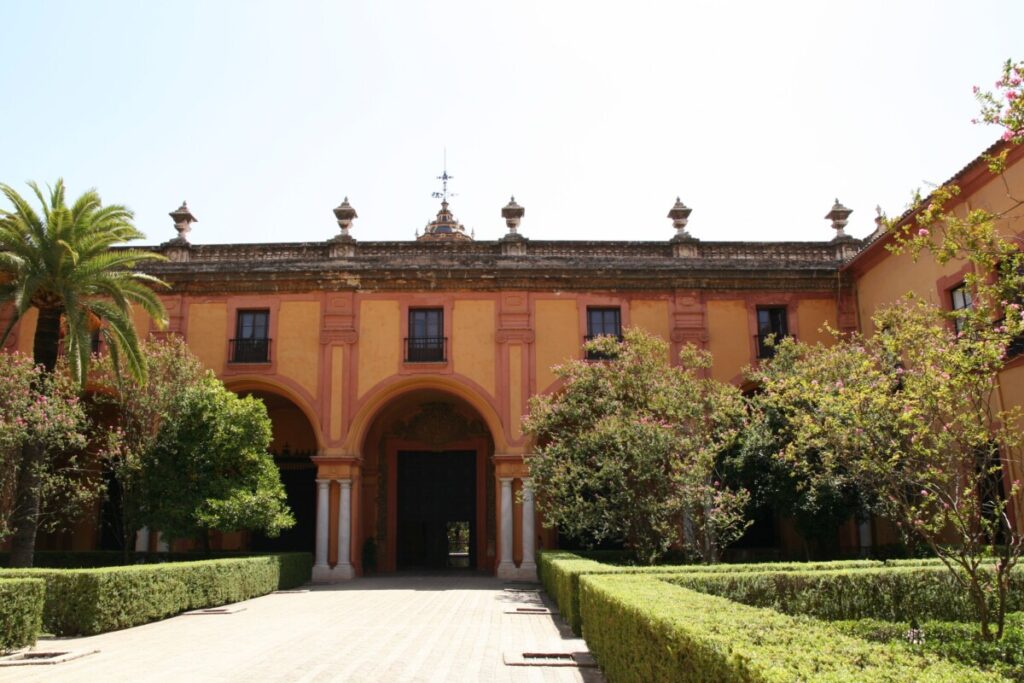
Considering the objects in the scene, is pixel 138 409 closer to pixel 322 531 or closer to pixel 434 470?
pixel 322 531

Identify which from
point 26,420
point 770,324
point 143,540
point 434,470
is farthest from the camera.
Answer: point 434,470

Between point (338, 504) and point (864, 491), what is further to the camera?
point (338, 504)

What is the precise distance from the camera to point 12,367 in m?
15.9

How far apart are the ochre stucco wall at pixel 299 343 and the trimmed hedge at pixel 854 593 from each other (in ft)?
45.2

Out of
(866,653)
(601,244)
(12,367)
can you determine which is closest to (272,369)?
(12,367)

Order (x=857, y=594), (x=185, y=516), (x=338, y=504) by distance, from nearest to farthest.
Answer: (x=857, y=594), (x=185, y=516), (x=338, y=504)

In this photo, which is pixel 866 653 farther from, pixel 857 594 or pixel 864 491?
pixel 864 491

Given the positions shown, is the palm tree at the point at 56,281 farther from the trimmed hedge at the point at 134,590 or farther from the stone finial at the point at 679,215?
the stone finial at the point at 679,215

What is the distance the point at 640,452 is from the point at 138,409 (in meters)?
10.9

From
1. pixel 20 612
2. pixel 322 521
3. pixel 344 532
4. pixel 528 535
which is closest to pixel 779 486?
pixel 528 535

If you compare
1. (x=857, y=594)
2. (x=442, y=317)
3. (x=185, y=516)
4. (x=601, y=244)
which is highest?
(x=601, y=244)

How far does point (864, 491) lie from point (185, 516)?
1370 centimetres

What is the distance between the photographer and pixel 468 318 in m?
22.8

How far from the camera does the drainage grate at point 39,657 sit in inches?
382
